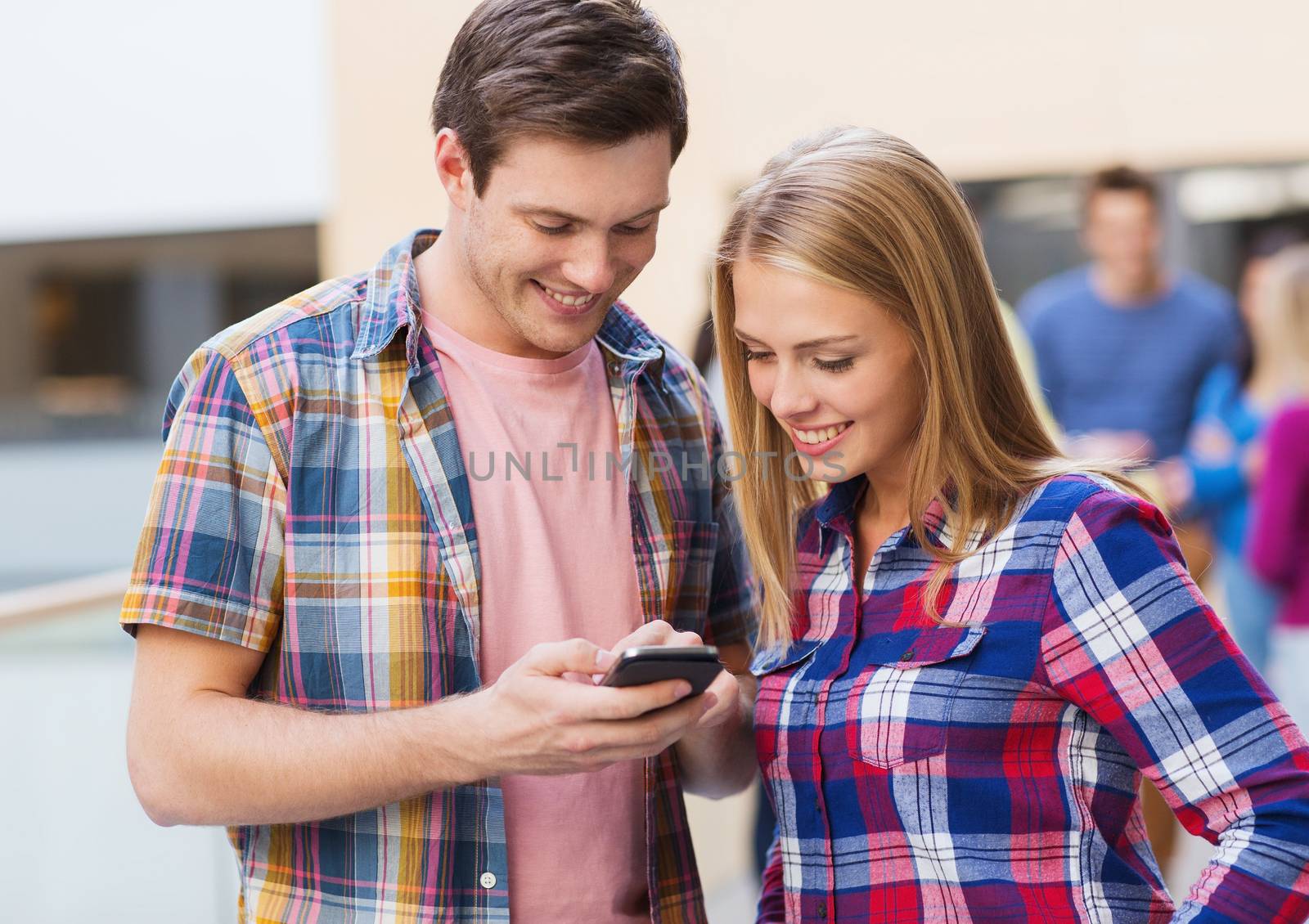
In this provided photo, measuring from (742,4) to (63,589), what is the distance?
13.4 feet

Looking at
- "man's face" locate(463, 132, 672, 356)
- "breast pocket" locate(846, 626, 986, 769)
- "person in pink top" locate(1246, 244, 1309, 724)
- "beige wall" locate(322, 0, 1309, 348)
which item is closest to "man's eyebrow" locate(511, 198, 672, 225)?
"man's face" locate(463, 132, 672, 356)

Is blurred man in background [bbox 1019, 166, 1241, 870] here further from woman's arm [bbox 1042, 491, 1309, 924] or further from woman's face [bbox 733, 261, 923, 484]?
woman's arm [bbox 1042, 491, 1309, 924]

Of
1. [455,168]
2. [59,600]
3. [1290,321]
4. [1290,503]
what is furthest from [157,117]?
[455,168]

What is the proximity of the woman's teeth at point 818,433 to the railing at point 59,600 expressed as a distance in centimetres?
158

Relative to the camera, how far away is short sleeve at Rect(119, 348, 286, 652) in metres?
1.43

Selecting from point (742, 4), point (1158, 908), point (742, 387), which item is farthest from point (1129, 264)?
point (1158, 908)

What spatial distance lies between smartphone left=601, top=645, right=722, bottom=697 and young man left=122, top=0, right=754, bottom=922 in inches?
0.7

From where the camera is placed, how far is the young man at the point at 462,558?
1.41 m

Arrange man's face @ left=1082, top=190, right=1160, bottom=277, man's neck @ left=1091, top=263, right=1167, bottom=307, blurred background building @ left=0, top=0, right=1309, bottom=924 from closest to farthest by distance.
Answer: blurred background building @ left=0, top=0, right=1309, bottom=924
man's face @ left=1082, top=190, right=1160, bottom=277
man's neck @ left=1091, top=263, right=1167, bottom=307

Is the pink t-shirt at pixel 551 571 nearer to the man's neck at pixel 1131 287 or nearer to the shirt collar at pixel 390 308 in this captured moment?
the shirt collar at pixel 390 308

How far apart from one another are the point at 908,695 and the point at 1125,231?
337 centimetres

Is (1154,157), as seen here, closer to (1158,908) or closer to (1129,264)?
(1129,264)

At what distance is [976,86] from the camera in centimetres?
569

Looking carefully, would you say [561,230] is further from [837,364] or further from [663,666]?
[663,666]
